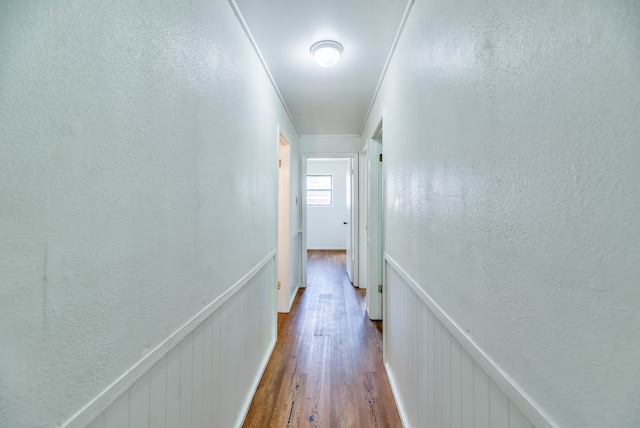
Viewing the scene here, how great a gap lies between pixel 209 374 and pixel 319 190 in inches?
258

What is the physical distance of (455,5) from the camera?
3.18ft

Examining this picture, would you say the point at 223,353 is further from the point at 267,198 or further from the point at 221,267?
the point at 267,198

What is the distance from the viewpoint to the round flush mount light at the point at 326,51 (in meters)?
1.83

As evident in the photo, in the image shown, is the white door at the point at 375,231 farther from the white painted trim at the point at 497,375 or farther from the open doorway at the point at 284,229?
the white painted trim at the point at 497,375

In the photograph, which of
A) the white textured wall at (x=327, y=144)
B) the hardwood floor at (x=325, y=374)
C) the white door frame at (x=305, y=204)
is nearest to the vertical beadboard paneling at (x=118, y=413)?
the hardwood floor at (x=325, y=374)

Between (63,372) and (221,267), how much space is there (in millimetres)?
772

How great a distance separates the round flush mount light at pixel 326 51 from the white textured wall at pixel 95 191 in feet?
2.78

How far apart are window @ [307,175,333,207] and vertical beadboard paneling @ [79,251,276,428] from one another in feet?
17.9

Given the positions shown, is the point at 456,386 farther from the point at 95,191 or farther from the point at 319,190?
the point at 319,190

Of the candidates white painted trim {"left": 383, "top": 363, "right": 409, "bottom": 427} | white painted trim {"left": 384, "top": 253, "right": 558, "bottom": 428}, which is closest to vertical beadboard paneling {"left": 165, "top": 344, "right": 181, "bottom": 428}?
white painted trim {"left": 384, "top": 253, "right": 558, "bottom": 428}

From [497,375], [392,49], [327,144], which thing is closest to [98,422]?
[497,375]

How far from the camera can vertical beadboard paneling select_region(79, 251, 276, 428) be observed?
780 millimetres

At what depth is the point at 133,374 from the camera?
2.38 ft

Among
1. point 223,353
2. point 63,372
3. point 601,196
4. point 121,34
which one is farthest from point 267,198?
point 601,196
